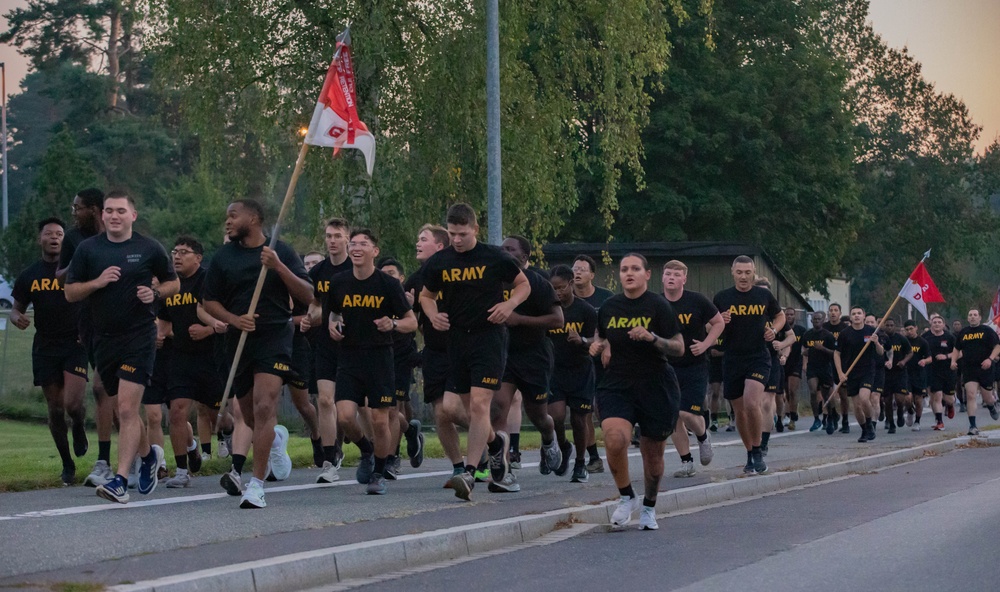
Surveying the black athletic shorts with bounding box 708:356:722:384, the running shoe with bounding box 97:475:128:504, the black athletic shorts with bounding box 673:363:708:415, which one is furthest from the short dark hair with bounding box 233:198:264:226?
the black athletic shorts with bounding box 708:356:722:384

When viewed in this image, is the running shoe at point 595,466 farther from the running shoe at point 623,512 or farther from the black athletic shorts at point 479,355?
the running shoe at point 623,512

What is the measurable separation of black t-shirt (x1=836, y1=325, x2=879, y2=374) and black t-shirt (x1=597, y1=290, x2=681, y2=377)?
1380 cm

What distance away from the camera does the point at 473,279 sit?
10984mm

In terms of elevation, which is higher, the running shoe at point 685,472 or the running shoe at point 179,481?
the running shoe at point 179,481

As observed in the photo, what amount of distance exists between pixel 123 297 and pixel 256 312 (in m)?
0.94

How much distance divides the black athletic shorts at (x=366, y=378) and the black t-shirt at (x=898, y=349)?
607 inches

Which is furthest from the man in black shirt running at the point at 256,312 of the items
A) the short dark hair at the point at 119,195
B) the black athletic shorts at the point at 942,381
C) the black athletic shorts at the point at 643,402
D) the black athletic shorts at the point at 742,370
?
the black athletic shorts at the point at 942,381

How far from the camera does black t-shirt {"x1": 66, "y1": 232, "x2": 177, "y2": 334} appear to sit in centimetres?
1032

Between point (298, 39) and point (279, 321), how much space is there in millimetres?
11342

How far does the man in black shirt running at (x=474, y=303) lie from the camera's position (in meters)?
10.9

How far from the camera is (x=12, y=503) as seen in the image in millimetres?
10469

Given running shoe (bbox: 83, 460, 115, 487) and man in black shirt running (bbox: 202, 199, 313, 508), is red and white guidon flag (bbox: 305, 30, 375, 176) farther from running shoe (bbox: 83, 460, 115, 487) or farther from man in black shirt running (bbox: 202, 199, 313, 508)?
running shoe (bbox: 83, 460, 115, 487)

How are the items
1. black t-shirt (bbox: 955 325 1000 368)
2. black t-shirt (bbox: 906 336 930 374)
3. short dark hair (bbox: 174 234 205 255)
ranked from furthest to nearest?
1. black t-shirt (bbox: 906 336 930 374)
2. black t-shirt (bbox: 955 325 1000 368)
3. short dark hair (bbox: 174 234 205 255)

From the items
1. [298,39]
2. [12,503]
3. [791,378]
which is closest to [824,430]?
[791,378]
